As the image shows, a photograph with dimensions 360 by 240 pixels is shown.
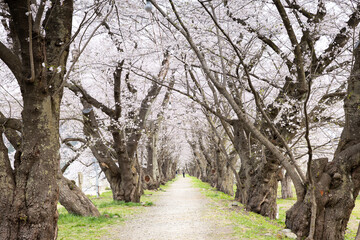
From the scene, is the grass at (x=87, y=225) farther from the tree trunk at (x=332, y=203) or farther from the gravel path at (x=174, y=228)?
the tree trunk at (x=332, y=203)

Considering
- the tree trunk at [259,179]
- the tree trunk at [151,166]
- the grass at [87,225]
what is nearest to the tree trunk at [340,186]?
the tree trunk at [259,179]

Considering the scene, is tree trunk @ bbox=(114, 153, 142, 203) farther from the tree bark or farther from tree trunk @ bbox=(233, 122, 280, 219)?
A: the tree bark

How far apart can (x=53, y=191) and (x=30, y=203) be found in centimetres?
33

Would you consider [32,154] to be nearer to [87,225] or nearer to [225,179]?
[87,225]

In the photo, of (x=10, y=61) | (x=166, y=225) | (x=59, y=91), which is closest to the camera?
(x=10, y=61)

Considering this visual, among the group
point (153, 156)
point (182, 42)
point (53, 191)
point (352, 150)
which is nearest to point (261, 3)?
point (182, 42)

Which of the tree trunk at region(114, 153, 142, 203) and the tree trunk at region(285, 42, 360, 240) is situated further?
the tree trunk at region(114, 153, 142, 203)

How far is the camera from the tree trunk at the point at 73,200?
890cm

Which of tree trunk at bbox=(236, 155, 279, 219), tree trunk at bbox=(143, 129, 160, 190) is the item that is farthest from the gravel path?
tree trunk at bbox=(143, 129, 160, 190)

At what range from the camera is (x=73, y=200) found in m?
9.02

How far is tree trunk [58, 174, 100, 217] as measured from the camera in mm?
8898

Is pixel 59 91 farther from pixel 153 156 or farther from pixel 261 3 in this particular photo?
pixel 153 156

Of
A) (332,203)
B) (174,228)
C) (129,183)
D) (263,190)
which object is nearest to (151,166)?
(129,183)

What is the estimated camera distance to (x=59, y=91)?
Answer: 16.6 ft
